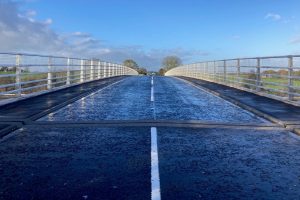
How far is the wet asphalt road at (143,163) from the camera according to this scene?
5.52 m

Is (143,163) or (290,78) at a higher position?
(290,78)

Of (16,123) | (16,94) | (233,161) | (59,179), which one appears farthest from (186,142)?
(16,94)

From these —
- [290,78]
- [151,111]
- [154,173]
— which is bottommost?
[154,173]

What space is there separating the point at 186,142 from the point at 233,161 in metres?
1.62

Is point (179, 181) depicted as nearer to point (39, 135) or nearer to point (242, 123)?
point (39, 135)

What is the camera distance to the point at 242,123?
1114 centimetres

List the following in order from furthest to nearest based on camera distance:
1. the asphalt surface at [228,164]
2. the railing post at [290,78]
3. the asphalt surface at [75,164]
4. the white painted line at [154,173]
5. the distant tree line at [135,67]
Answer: the distant tree line at [135,67] → the railing post at [290,78] → the asphalt surface at [228,164] → the asphalt surface at [75,164] → the white painted line at [154,173]

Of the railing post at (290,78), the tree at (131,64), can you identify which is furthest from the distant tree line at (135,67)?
the railing post at (290,78)

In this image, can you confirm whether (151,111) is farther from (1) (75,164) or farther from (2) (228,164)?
(1) (75,164)

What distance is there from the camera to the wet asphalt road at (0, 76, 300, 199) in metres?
5.52

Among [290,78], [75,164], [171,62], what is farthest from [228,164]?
[171,62]

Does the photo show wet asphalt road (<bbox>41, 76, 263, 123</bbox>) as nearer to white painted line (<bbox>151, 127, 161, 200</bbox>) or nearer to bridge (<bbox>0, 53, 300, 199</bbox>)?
bridge (<bbox>0, 53, 300, 199</bbox>)

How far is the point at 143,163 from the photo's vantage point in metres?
6.86

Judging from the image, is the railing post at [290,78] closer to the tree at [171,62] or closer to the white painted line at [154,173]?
the white painted line at [154,173]
